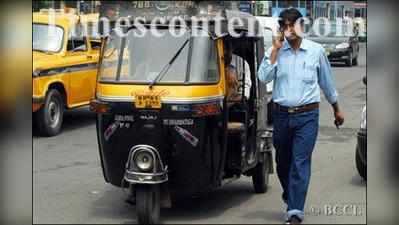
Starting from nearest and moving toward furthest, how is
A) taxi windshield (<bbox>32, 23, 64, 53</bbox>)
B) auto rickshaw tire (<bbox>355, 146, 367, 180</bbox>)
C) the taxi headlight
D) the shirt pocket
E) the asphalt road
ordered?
the shirt pocket, the asphalt road, auto rickshaw tire (<bbox>355, 146, 367, 180</bbox>), taxi windshield (<bbox>32, 23, 64, 53</bbox>), the taxi headlight

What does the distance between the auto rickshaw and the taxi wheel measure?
5.10 meters

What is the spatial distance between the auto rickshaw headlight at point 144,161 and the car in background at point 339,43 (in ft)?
69.2

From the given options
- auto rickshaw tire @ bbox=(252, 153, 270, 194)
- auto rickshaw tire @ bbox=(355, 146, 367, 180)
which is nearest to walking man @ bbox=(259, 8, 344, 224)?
auto rickshaw tire @ bbox=(252, 153, 270, 194)

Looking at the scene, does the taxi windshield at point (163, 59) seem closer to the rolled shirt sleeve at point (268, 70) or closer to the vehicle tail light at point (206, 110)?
the vehicle tail light at point (206, 110)

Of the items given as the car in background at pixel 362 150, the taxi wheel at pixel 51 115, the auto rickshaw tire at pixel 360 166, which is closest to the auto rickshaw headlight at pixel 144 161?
the car in background at pixel 362 150

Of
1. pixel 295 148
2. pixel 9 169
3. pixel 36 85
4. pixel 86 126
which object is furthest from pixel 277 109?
pixel 86 126

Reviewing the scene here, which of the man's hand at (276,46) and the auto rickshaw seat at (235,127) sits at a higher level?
the man's hand at (276,46)

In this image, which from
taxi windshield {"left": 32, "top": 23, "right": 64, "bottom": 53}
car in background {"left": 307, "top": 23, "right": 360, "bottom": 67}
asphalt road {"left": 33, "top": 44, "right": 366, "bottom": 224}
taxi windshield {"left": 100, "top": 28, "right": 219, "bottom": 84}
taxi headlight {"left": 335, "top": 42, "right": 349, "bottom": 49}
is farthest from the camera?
taxi headlight {"left": 335, "top": 42, "right": 349, "bottom": 49}

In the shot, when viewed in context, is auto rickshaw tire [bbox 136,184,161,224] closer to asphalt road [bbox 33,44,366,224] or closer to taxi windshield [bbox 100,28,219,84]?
asphalt road [bbox 33,44,366,224]

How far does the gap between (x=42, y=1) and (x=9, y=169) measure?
2948cm

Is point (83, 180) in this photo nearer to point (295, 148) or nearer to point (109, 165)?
point (109, 165)

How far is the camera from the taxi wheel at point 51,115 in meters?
11.6

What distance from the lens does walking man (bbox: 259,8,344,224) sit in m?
6.22

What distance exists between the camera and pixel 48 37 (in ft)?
41.0
